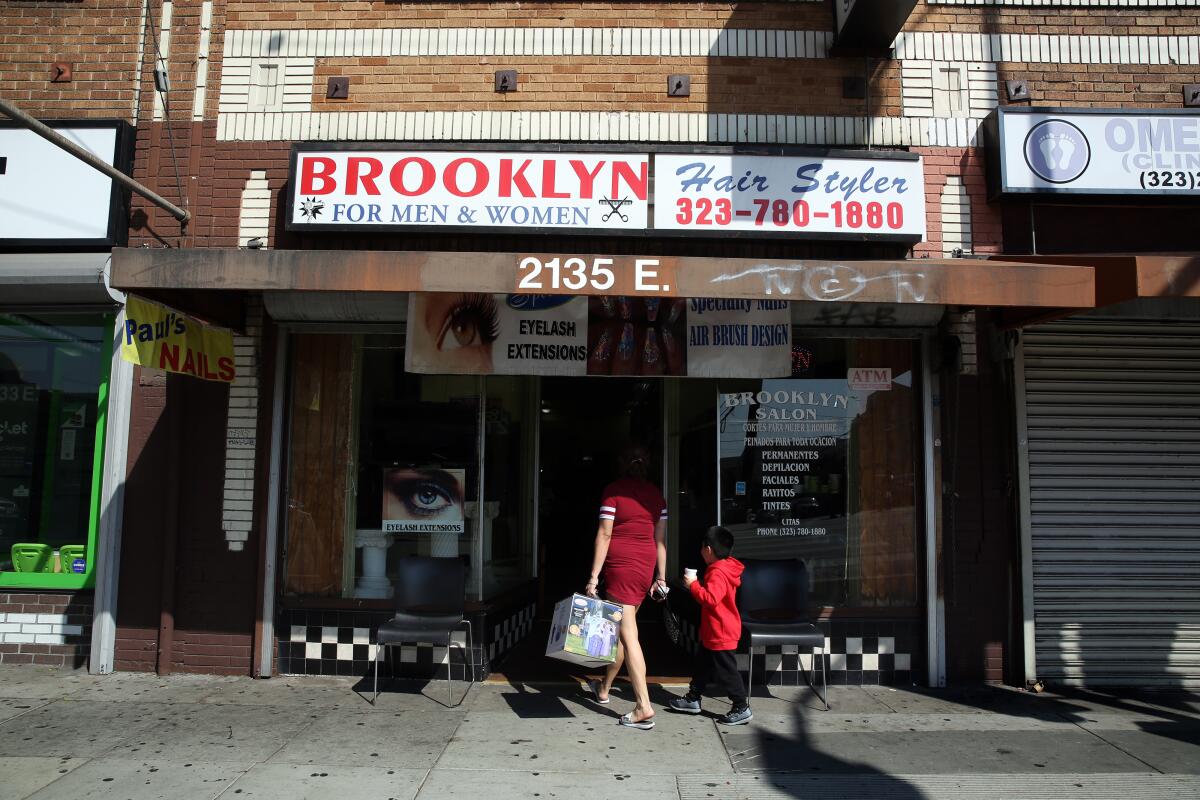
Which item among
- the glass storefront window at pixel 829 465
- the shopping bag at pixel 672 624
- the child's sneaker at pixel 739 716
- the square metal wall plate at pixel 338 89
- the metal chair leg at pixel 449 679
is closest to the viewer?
the child's sneaker at pixel 739 716

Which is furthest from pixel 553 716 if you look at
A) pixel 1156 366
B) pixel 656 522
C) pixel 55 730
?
pixel 1156 366

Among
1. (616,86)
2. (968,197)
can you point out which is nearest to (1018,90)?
(968,197)

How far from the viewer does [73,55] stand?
6.74 metres

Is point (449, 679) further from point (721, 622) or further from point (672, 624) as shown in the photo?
point (672, 624)

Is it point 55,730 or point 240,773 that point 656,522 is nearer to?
point 240,773

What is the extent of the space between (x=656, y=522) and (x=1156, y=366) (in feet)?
14.0

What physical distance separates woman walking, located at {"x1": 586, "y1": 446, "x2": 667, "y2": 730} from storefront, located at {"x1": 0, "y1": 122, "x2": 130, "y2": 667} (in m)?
4.14

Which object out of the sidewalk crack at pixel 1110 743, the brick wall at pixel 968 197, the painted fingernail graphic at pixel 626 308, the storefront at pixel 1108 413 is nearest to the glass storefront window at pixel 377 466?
the painted fingernail graphic at pixel 626 308

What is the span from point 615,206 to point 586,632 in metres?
3.17

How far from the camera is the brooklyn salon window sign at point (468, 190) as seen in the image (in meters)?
6.18

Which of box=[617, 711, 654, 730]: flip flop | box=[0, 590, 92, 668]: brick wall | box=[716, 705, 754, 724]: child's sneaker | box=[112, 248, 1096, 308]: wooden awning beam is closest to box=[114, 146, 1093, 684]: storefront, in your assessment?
box=[112, 248, 1096, 308]: wooden awning beam

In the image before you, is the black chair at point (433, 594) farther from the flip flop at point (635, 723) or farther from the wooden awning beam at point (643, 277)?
the wooden awning beam at point (643, 277)

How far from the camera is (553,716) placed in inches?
213

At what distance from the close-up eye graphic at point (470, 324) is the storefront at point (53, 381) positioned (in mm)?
2573
